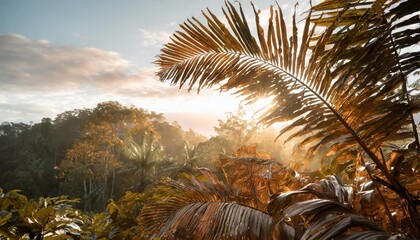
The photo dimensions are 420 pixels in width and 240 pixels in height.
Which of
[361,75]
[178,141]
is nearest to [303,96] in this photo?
[361,75]

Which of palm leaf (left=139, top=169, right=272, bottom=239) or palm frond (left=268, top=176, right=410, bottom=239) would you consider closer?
palm frond (left=268, top=176, right=410, bottom=239)

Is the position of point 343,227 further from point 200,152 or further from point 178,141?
point 178,141

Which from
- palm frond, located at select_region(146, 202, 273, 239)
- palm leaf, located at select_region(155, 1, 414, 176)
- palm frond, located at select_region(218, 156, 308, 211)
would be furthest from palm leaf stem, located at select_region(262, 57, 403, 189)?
palm frond, located at select_region(218, 156, 308, 211)

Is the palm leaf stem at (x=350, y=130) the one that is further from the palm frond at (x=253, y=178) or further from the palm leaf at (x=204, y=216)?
the palm frond at (x=253, y=178)

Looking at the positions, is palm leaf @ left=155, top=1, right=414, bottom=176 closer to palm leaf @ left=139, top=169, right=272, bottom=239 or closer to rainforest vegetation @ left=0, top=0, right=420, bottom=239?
rainforest vegetation @ left=0, top=0, right=420, bottom=239

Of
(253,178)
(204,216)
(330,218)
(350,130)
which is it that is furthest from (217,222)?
(253,178)

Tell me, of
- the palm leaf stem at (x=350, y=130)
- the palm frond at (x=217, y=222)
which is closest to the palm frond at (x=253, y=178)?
the palm frond at (x=217, y=222)

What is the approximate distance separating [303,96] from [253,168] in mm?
1174

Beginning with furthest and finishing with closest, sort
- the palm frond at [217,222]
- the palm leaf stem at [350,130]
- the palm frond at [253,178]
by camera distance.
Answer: the palm frond at [253,178]
the palm frond at [217,222]
the palm leaf stem at [350,130]

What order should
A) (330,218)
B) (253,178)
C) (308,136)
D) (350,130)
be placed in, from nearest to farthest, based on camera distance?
(330,218), (350,130), (308,136), (253,178)

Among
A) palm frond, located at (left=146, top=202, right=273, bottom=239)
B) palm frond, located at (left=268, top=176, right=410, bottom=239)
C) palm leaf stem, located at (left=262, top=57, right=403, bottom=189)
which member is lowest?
palm frond, located at (left=146, top=202, right=273, bottom=239)

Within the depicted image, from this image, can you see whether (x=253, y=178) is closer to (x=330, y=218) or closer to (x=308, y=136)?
(x=308, y=136)

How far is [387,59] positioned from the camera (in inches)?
62.0

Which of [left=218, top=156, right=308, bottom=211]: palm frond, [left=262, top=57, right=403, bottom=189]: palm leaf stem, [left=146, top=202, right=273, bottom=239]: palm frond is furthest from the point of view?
[left=218, top=156, right=308, bottom=211]: palm frond
